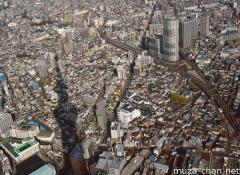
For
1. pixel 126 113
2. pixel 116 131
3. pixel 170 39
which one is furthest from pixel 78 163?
pixel 170 39

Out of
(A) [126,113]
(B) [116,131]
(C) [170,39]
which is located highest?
(C) [170,39]

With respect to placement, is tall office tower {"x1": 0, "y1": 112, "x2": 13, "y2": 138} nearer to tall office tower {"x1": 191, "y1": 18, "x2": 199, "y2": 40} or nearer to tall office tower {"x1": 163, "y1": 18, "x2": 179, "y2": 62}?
tall office tower {"x1": 163, "y1": 18, "x2": 179, "y2": 62}

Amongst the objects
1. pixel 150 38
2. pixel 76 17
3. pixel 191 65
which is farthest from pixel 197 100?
pixel 76 17

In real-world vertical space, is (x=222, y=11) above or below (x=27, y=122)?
above

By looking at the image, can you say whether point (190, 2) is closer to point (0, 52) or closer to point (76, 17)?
point (76, 17)

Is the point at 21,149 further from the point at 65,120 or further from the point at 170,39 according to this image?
the point at 170,39

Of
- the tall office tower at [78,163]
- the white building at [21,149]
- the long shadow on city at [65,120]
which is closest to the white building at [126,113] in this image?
the long shadow on city at [65,120]
